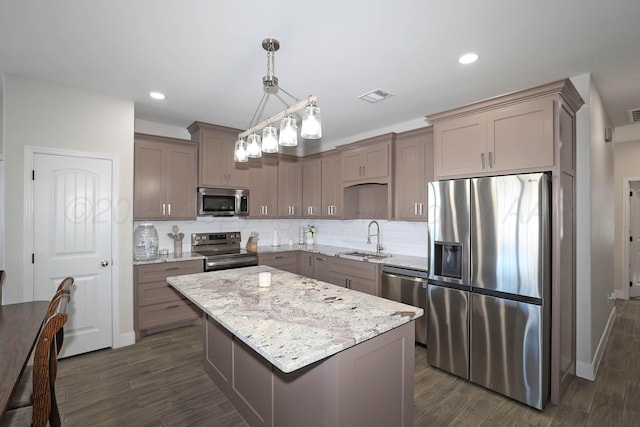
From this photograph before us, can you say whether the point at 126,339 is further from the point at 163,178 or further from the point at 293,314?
the point at 293,314

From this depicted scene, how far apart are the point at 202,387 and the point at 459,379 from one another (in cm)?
226

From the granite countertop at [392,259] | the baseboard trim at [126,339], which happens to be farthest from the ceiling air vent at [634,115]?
the baseboard trim at [126,339]

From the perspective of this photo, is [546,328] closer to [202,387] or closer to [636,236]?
[202,387]

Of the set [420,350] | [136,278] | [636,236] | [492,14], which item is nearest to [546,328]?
[420,350]

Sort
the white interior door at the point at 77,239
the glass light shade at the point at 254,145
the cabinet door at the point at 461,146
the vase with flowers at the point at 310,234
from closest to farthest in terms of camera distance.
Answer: the glass light shade at the point at 254,145
the cabinet door at the point at 461,146
the white interior door at the point at 77,239
the vase with flowers at the point at 310,234

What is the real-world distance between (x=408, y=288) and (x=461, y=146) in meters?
1.58

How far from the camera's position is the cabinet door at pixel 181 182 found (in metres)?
3.94

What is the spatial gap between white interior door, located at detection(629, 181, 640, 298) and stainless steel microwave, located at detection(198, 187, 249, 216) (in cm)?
646

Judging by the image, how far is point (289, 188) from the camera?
5156 millimetres

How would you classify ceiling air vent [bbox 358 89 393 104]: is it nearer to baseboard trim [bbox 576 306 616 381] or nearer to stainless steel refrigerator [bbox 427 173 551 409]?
stainless steel refrigerator [bbox 427 173 551 409]

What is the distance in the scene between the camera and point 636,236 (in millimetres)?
5195

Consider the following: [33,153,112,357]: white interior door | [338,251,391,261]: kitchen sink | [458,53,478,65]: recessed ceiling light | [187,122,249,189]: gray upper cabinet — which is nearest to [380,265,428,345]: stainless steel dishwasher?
[338,251,391,261]: kitchen sink

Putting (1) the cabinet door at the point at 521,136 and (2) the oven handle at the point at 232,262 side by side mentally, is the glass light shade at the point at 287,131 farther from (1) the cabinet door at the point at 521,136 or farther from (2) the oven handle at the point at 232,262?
(2) the oven handle at the point at 232,262

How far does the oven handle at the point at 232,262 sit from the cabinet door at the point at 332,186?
1365 millimetres
